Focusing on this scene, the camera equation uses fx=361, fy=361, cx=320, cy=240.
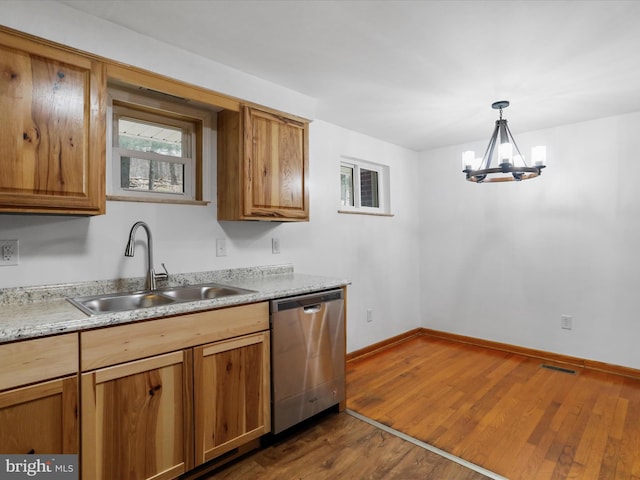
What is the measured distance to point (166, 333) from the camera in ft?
5.52

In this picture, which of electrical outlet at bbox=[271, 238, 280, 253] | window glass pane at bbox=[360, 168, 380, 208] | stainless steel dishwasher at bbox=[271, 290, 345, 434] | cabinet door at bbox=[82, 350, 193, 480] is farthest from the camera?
window glass pane at bbox=[360, 168, 380, 208]

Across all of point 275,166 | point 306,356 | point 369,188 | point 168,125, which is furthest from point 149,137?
point 369,188

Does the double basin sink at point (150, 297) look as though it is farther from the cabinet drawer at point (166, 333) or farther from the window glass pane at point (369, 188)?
the window glass pane at point (369, 188)

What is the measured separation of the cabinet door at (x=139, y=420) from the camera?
58.4 inches

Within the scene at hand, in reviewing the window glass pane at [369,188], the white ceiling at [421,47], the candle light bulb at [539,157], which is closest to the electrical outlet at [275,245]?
the white ceiling at [421,47]

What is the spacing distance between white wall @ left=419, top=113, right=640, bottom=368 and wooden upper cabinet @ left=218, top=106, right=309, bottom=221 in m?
2.20

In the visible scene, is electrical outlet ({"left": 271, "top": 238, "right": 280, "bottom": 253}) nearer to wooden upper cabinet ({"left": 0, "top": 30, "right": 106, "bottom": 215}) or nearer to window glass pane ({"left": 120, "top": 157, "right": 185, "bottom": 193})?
window glass pane ({"left": 120, "top": 157, "right": 185, "bottom": 193})

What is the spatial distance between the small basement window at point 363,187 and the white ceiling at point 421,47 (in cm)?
83

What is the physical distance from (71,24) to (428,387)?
330 cm

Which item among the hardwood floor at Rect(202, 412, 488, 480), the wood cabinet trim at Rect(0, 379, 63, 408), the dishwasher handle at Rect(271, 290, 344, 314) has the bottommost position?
the hardwood floor at Rect(202, 412, 488, 480)

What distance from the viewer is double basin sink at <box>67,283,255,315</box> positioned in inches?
75.4

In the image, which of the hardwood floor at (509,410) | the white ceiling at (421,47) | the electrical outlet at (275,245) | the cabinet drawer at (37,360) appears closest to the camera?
the cabinet drawer at (37,360)

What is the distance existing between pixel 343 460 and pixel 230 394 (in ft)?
2.43

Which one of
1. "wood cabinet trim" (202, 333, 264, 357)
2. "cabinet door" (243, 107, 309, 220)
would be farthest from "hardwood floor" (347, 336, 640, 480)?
"cabinet door" (243, 107, 309, 220)
